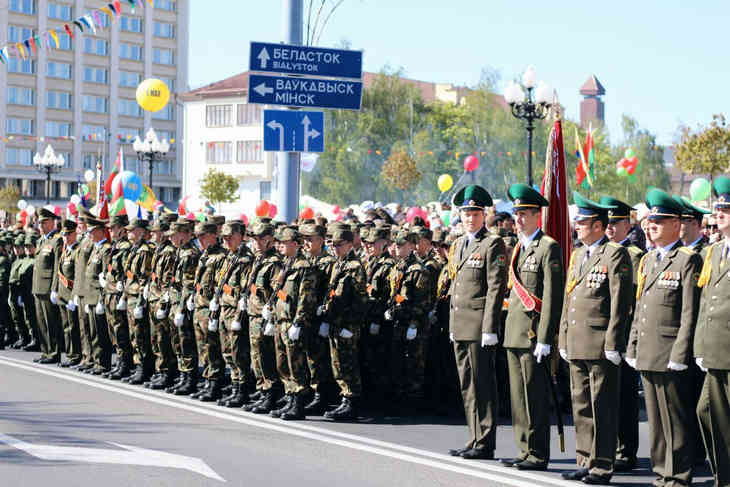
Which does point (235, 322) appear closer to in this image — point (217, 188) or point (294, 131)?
point (294, 131)

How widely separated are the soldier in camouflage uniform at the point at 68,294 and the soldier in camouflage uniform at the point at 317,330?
4.75 metres

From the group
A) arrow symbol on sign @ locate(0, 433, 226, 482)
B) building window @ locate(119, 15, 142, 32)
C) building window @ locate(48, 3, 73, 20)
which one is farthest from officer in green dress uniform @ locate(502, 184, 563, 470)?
building window @ locate(119, 15, 142, 32)

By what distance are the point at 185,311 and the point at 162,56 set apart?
91.3 m

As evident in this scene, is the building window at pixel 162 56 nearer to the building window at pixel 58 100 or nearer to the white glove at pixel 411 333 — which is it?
the building window at pixel 58 100

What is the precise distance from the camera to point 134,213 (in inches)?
850

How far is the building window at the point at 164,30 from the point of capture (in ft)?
328

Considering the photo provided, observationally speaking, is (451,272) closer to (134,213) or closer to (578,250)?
(578,250)

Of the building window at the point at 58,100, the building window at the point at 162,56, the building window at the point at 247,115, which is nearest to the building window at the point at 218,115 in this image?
the building window at the point at 247,115

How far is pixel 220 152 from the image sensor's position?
3585 inches

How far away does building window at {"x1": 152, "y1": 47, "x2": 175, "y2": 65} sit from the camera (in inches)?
3935

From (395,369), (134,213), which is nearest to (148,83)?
(134,213)

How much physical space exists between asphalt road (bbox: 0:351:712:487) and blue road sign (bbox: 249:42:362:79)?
13.8 ft

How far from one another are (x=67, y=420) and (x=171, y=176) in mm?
94049

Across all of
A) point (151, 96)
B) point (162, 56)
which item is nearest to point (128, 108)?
point (162, 56)
